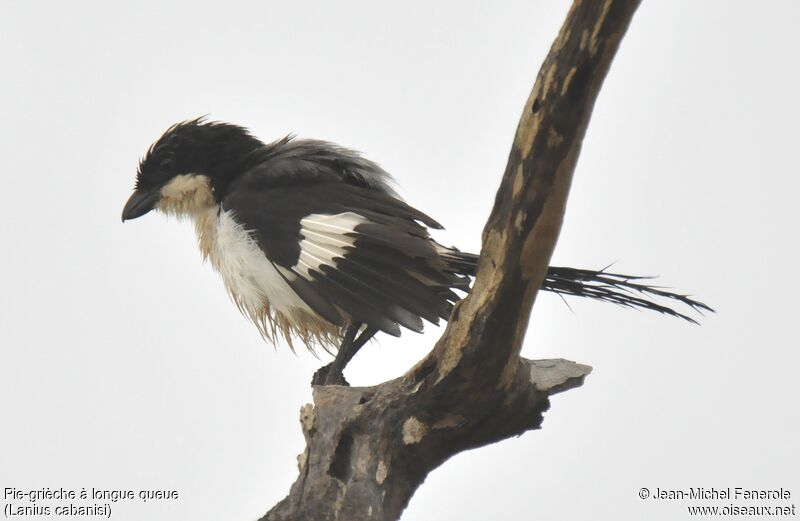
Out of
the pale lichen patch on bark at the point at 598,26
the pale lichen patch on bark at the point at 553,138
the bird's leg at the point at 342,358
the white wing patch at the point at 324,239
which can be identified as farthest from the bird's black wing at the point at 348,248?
the pale lichen patch on bark at the point at 598,26

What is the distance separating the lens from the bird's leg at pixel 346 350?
395cm

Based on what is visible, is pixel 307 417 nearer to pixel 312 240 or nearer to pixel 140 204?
pixel 312 240

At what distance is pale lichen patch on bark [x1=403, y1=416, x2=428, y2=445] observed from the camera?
11.0 ft

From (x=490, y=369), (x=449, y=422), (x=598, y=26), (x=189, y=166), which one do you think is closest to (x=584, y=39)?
(x=598, y=26)

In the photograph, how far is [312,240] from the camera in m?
3.69

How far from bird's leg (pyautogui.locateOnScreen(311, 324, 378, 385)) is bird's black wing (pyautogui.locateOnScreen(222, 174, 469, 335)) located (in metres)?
0.19

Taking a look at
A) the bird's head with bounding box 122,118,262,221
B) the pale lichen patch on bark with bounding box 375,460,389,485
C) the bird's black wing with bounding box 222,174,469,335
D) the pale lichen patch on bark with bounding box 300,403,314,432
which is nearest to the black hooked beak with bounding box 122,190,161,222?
the bird's head with bounding box 122,118,262,221

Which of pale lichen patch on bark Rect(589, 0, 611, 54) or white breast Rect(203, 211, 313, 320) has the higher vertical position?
white breast Rect(203, 211, 313, 320)

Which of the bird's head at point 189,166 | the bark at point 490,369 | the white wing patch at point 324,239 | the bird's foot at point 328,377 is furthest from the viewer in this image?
the bird's head at point 189,166

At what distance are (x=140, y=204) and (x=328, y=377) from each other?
1.08m

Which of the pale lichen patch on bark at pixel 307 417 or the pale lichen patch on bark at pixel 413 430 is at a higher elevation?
the pale lichen patch on bark at pixel 307 417

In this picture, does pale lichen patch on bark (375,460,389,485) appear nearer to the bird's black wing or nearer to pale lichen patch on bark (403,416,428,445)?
pale lichen patch on bark (403,416,428,445)

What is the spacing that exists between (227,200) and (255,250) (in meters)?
0.26

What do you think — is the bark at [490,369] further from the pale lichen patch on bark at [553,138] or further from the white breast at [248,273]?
the white breast at [248,273]
